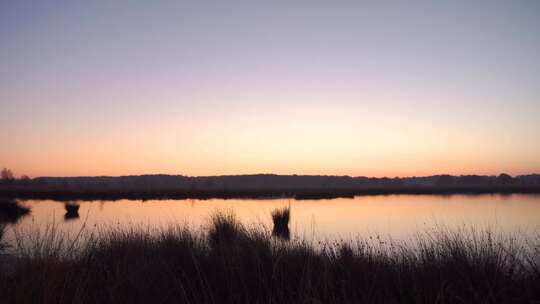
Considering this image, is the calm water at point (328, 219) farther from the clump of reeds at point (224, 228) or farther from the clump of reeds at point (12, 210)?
the clump of reeds at point (224, 228)

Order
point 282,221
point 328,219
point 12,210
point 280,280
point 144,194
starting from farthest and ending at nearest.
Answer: point 144,194, point 12,210, point 328,219, point 282,221, point 280,280

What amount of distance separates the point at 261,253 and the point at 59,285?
2793 mm

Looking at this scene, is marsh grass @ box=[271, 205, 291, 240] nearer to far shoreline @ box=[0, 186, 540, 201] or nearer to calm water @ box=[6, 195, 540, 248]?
calm water @ box=[6, 195, 540, 248]

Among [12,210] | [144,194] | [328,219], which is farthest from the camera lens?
[144,194]

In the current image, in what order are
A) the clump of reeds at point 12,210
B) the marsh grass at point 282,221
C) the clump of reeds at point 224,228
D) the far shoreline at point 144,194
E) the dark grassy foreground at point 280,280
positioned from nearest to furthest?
the dark grassy foreground at point 280,280
the clump of reeds at point 224,228
the marsh grass at point 282,221
the clump of reeds at point 12,210
the far shoreline at point 144,194

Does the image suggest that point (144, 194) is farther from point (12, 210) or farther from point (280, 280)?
point (280, 280)

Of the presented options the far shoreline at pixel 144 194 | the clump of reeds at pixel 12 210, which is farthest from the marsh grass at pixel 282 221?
the far shoreline at pixel 144 194

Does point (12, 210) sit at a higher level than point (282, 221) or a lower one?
lower

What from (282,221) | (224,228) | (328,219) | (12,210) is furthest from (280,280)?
(12,210)

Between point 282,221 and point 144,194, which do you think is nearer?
point 282,221

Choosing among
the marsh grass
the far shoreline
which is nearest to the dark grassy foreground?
the marsh grass

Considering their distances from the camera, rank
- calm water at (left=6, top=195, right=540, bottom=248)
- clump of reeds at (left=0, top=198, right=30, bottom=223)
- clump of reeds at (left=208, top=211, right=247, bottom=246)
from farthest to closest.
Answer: clump of reeds at (left=0, top=198, right=30, bottom=223) → calm water at (left=6, top=195, right=540, bottom=248) → clump of reeds at (left=208, top=211, right=247, bottom=246)

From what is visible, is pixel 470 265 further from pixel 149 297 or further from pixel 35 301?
pixel 35 301

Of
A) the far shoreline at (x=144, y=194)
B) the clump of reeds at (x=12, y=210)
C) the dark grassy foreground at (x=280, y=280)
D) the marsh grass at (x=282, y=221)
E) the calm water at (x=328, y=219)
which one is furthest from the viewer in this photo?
the far shoreline at (x=144, y=194)
